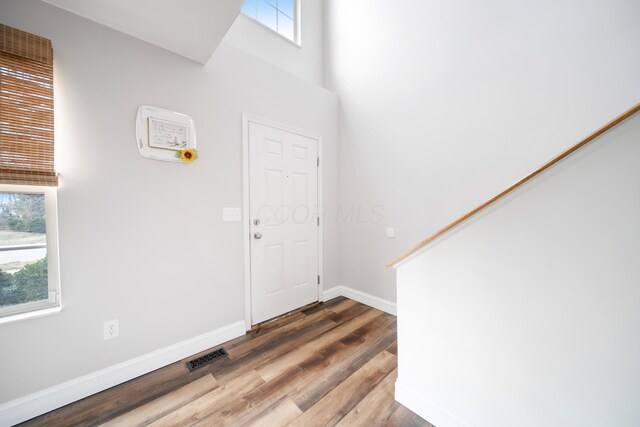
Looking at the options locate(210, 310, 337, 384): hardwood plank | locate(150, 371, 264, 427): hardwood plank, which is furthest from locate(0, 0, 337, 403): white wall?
locate(150, 371, 264, 427): hardwood plank

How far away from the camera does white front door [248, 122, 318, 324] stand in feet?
7.84

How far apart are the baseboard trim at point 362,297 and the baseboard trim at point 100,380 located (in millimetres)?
1362


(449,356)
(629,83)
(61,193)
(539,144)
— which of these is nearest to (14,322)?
(61,193)

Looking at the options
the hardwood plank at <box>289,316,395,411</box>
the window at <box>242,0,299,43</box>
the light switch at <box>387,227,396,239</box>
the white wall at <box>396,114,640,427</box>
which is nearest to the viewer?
the white wall at <box>396,114,640,427</box>

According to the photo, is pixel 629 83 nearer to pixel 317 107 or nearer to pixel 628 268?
pixel 628 268

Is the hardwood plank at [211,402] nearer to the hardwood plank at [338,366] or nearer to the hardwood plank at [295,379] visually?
the hardwood plank at [295,379]

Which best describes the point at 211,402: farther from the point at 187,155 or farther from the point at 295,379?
the point at 187,155

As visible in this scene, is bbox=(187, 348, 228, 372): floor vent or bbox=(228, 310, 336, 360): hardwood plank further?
bbox=(228, 310, 336, 360): hardwood plank

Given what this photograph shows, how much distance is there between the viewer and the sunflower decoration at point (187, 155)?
187 cm

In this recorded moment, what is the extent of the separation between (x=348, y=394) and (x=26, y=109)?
8.34ft

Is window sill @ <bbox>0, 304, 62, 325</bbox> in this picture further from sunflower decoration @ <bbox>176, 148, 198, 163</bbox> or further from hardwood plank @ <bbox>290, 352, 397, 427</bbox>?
hardwood plank @ <bbox>290, 352, 397, 427</bbox>

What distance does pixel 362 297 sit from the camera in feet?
9.75

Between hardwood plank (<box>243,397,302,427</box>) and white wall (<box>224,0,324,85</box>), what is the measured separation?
3.31 m

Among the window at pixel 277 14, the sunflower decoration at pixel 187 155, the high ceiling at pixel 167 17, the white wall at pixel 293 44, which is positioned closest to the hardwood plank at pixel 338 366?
the sunflower decoration at pixel 187 155
